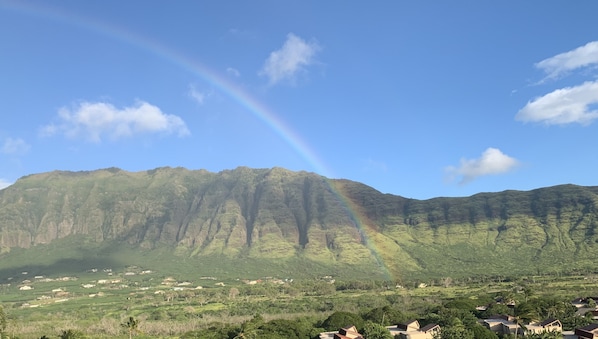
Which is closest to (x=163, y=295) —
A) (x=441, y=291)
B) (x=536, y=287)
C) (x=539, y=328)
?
(x=441, y=291)

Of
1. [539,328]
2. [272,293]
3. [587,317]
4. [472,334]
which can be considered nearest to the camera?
[472,334]

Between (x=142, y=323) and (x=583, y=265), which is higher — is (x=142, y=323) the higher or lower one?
the lower one

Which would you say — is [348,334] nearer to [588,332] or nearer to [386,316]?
[386,316]

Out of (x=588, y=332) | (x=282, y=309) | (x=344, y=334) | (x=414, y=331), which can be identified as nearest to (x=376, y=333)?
(x=344, y=334)

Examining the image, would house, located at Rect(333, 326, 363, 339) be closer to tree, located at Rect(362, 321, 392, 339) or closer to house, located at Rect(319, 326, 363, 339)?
house, located at Rect(319, 326, 363, 339)

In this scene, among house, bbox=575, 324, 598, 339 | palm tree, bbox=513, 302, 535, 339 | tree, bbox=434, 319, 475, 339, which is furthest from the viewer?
palm tree, bbox=513, 302, 535, 339

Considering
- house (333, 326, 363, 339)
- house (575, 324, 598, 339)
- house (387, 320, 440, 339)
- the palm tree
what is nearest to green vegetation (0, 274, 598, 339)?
the palm tree

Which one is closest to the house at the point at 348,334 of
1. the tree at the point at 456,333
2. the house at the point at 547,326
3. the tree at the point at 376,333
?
the tree at the point at 376,333

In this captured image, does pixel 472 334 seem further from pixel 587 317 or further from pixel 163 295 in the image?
pixel 163 295
